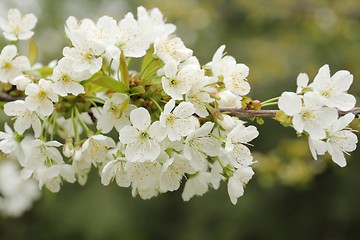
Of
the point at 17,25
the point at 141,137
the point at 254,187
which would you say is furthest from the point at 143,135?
the point at 254,187

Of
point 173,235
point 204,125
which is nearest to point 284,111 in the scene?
point 204,125

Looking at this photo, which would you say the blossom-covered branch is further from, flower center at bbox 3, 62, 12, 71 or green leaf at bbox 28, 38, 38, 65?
green leaf at bbox 28, 38, 38, 65

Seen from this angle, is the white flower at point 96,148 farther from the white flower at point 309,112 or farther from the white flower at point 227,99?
the white flower at point 309,112

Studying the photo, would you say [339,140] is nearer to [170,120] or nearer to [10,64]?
[170,120]

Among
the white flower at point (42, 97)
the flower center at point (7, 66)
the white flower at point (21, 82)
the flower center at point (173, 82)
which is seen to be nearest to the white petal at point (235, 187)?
the flower center at point (173, 82)

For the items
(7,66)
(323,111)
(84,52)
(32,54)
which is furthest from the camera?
(32,54)

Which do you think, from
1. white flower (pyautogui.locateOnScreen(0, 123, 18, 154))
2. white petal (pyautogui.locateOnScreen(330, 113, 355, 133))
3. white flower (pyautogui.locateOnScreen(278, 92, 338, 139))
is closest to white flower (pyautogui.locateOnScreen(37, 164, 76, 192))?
white flower (pyautogui.locateOnScreen(0, 123, 18, 154))

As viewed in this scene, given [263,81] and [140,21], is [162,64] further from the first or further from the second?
[263,81]
